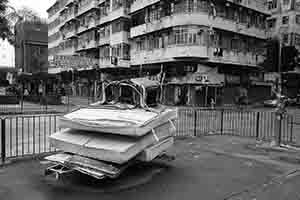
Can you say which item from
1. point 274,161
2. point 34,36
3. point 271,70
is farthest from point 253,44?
point 34,36

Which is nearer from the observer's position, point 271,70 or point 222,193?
point 222,193

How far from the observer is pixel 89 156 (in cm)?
479

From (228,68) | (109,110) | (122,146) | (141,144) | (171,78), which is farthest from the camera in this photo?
(228,68)

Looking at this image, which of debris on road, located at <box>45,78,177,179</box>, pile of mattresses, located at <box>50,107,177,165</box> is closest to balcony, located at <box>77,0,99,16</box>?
debris on road, located at <box>45,78,177,179</box>

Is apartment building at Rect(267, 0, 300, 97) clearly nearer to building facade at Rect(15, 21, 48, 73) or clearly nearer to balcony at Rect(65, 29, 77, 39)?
balcony at Rect(65, 29, 77, 39)

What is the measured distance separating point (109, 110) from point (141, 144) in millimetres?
1023

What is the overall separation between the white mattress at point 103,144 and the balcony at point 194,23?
2355 centimetres

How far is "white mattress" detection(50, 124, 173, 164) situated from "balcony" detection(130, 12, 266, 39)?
2355 cm

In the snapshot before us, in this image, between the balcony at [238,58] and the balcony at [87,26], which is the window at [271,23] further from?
the balcony at [87,26]

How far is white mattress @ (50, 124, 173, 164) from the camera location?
4559 millimetres

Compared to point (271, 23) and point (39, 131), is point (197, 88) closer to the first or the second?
point (271, 23)

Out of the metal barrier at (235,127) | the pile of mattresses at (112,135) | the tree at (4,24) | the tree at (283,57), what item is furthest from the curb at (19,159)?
the tree at (283,57)

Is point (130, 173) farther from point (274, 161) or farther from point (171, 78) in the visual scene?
point (171, 78)

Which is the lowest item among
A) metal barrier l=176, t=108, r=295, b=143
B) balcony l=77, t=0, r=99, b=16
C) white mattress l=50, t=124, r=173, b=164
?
metal barrier l=176, t=108, r=295, b=143
